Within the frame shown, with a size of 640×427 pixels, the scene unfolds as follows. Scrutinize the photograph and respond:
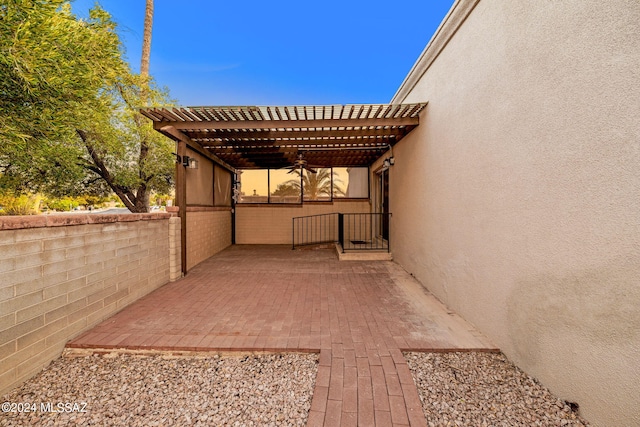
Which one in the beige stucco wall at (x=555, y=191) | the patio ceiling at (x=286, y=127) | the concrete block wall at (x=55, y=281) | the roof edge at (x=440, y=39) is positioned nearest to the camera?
the beige stucco wall at (x=555, y=191)

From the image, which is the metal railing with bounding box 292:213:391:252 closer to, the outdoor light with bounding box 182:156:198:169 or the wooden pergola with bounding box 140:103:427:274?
the wooden pergola with bounding box 140:103:427:274

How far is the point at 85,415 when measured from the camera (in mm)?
1771

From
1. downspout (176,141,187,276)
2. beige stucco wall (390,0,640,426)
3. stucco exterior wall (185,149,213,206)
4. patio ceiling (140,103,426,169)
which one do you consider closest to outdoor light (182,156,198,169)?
downspout (176,141,187,276)

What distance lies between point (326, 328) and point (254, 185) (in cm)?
749

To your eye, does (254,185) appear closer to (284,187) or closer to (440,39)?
(284,187)

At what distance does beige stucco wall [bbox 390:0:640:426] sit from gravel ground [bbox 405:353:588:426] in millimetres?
133

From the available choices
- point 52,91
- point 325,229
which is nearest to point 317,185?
point 325,229

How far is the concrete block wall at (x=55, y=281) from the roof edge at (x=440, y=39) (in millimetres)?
4882

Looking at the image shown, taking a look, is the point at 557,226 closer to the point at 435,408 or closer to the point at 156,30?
the point at 435,408

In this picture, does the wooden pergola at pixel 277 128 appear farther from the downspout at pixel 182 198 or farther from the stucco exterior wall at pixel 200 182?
the stucco exterior wall at pixel 200 182

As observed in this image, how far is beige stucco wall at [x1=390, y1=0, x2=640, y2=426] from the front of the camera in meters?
1.50

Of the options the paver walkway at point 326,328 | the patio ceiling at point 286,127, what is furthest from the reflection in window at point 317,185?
the paver walkway at point 326,328

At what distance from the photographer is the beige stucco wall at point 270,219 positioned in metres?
9.26

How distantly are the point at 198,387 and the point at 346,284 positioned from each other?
9.30 feet
